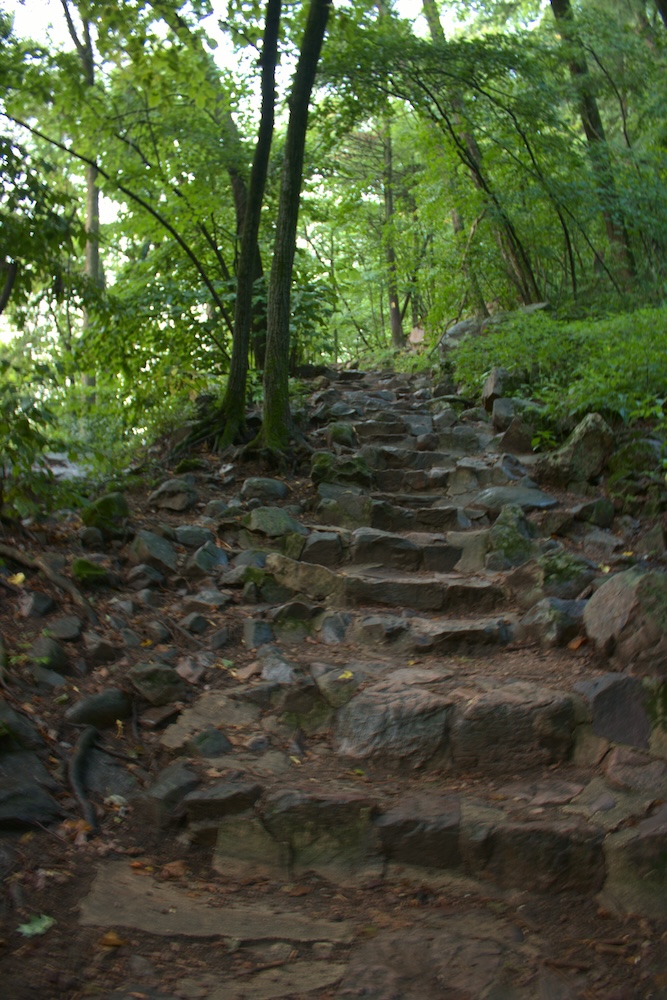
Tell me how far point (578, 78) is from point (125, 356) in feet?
31.7

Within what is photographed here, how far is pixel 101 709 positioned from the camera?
3691 millimetres

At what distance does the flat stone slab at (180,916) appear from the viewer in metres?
2.60

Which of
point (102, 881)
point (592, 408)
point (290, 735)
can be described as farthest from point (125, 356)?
point (102, 881)

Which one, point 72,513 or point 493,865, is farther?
point 72,513

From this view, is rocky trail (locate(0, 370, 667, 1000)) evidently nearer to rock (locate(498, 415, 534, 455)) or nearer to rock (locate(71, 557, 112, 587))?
rock (locate(71, 557, 112, 587))

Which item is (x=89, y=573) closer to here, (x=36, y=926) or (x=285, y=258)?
(x=36, y=926)

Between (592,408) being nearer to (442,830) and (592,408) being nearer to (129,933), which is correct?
(442,830)

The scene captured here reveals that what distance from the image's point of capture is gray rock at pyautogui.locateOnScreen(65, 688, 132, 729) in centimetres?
361

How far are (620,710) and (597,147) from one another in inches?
438

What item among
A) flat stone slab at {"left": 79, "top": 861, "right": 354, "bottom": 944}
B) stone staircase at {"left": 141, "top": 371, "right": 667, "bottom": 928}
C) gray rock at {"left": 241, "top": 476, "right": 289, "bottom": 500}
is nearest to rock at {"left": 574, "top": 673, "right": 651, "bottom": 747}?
stone staircase at {"left": 141, "top": 371, "right": 667, "bottom": 928}

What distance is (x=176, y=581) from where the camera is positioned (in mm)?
5344

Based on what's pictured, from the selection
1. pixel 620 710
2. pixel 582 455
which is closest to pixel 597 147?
pixel 582 455

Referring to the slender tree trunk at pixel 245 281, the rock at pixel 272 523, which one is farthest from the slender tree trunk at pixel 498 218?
the rock at pixel 272 523

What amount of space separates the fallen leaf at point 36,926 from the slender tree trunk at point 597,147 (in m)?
11.6
